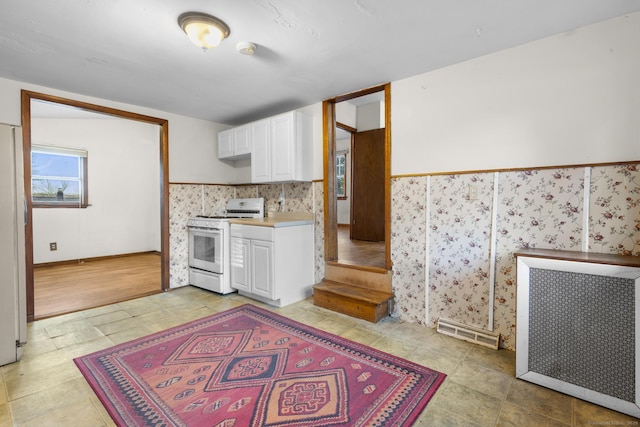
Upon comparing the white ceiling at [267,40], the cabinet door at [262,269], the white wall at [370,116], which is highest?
the white wall at [370,116]

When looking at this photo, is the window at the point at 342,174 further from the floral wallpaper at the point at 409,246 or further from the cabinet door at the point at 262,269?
the floral wallpaper at the point at 409,246

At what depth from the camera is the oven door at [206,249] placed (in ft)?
11.7

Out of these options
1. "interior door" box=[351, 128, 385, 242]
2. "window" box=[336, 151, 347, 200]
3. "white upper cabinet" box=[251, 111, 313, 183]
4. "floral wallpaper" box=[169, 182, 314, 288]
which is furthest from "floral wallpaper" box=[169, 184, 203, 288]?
"window" box=[336, 151, 347, 200]

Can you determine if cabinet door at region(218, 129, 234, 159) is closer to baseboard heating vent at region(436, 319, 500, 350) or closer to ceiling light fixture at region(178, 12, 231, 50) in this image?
ceiling light fixture at region(178, 12, 231, 50)

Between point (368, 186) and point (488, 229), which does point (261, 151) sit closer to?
point (368, 186)

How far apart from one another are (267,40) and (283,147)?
144 centimetres

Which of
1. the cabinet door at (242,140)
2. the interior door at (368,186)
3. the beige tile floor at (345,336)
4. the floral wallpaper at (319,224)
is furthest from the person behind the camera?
the interior door at (368,186)

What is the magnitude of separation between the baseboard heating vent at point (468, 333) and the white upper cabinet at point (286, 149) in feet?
6.91

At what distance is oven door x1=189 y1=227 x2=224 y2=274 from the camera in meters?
3.58

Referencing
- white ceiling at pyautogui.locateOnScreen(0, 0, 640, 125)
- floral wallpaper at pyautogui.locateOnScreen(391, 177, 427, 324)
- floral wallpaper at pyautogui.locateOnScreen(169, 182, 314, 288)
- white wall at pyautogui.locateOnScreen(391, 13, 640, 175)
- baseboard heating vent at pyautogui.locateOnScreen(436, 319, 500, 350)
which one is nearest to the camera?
white ceiling at pyautogui.locateOnScreen(0, 0, 640, 125)

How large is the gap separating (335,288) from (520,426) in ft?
6.04

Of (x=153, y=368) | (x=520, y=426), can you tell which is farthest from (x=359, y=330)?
(x=153, y=368)

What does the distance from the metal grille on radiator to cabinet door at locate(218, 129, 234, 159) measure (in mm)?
3695

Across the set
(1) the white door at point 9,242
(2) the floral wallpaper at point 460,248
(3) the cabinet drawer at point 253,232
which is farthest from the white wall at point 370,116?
(1) the white door at point 9,242
